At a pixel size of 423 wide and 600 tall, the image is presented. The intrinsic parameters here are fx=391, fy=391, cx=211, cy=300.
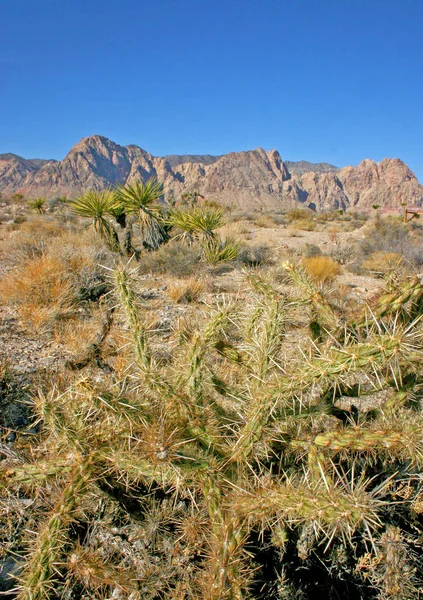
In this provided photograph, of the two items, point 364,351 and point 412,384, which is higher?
point 364,351

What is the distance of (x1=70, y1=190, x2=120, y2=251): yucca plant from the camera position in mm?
9453

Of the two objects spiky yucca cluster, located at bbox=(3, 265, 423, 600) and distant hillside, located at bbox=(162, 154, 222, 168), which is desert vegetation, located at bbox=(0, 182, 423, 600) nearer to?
spiky yucca cluster, located at bbox=(3, 265, 423, 600)

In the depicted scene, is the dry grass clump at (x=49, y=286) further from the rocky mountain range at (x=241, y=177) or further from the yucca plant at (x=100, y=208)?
the rocky mountain range at (x=241, y=177)

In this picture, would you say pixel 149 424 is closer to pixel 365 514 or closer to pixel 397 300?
pixel 365 514

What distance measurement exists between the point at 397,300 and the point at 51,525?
6.93 feet

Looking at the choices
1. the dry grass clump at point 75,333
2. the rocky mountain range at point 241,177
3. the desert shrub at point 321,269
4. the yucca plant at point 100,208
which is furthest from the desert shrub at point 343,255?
the rocky mountain range at point 241,177

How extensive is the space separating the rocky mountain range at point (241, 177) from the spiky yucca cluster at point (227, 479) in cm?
9983

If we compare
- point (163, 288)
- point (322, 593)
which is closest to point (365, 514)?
point (322, 593)

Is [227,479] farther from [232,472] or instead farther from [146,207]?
[146,207]

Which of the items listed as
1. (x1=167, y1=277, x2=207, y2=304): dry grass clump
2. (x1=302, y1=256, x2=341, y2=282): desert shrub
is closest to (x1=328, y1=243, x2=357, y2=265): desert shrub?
(x1=302, y1=256, x2=341, y2=282): desert shrub

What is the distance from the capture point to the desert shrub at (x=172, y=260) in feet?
30.5

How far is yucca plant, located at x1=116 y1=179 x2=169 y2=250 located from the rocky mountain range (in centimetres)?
9136

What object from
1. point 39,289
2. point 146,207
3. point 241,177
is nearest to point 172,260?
point 146,207

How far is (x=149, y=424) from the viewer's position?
6.59 feet
